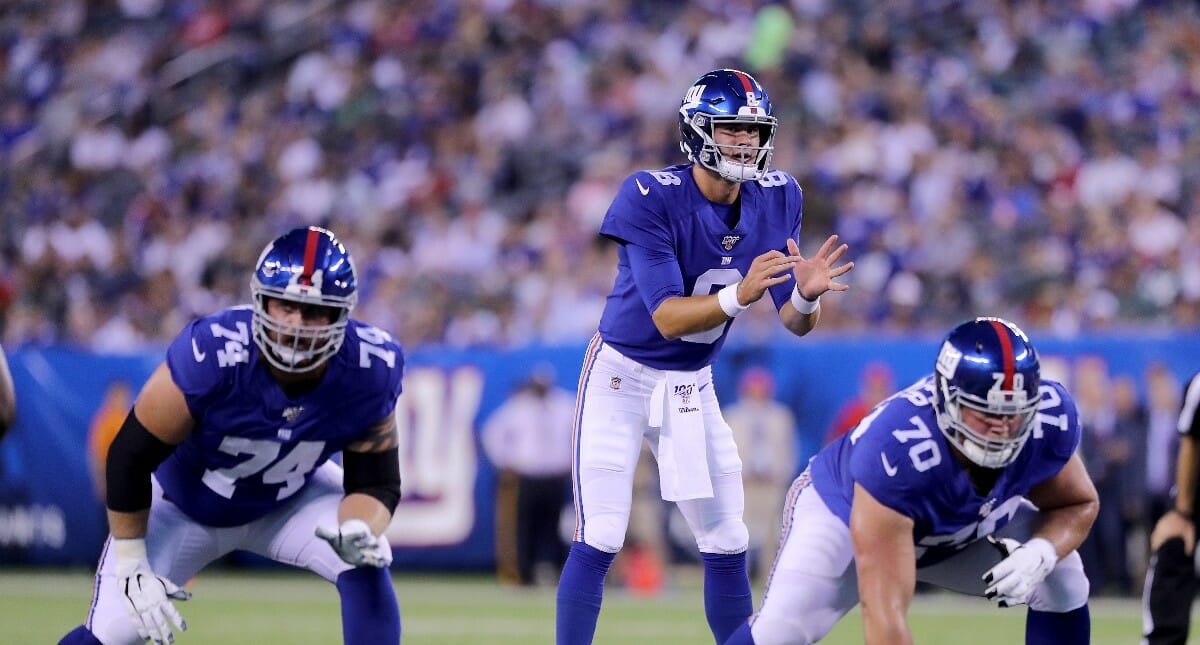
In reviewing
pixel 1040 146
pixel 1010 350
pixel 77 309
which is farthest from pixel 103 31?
pixel 1010 350

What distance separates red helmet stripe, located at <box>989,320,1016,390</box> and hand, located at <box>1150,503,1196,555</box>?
197 cm

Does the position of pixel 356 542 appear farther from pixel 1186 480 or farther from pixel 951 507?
pixel 1186 480

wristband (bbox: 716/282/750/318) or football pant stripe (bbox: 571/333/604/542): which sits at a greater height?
wristband (bbox: 716/282/750/318)

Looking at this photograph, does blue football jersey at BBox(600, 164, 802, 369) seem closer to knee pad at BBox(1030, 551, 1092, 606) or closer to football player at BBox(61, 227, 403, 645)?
football player at BBox(61, 227, 403, 645)

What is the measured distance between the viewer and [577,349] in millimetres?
11781

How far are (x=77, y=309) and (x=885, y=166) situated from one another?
22.8 feet

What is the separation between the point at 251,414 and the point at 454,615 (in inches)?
187

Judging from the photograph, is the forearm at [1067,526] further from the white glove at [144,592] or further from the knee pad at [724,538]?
the white glove at [144,592]

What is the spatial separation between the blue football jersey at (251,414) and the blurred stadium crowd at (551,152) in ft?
22.0

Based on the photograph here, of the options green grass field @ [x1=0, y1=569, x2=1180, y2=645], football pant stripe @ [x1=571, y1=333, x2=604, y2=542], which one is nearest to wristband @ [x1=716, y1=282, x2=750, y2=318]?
football pant stripe @ [x1=571, y1=333, x2=604, y2=542]

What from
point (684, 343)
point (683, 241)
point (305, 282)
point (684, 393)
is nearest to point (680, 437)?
point (684, 393)

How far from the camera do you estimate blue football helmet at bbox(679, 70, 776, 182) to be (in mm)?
5504

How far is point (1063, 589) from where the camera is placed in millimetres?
5051

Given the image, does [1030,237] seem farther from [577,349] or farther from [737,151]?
[737,151]
